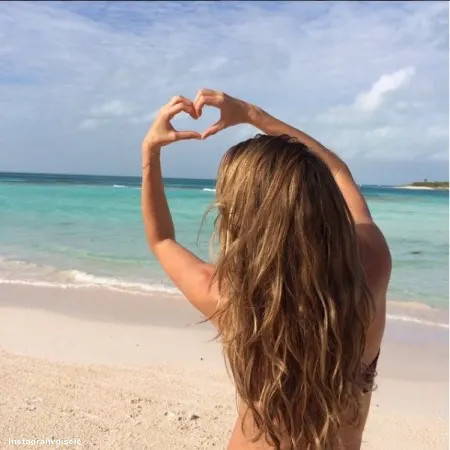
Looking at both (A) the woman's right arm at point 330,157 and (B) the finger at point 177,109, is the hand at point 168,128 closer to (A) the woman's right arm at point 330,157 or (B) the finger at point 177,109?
(B) the finger at point 177,109

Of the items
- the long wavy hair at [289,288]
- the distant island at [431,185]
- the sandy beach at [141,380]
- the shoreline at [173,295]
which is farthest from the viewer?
the distant island at [431,185]

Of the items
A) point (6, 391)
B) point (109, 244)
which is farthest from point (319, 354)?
point (109, 244)

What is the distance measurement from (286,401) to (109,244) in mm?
13718

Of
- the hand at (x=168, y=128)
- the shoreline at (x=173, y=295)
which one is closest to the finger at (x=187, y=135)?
the hand at (x=168, y=128)

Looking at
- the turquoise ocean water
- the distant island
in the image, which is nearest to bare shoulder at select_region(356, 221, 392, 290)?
the turquoise ocean water

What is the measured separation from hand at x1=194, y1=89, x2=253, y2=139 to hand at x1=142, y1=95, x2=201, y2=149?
2cm

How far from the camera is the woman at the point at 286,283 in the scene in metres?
1.44

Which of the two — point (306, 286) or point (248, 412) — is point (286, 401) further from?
point (306, 286)

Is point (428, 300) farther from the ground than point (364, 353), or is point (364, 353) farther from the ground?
point (364, 353)

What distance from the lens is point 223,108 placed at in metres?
1.68

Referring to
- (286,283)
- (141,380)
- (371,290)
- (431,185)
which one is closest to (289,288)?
(286,283)

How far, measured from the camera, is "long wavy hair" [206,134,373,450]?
4.70 ft

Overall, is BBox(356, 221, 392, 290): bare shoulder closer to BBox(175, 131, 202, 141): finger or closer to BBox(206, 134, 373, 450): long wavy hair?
BBox(206, 134, 373, 450): long wavy hair

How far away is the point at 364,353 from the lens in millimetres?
1704
